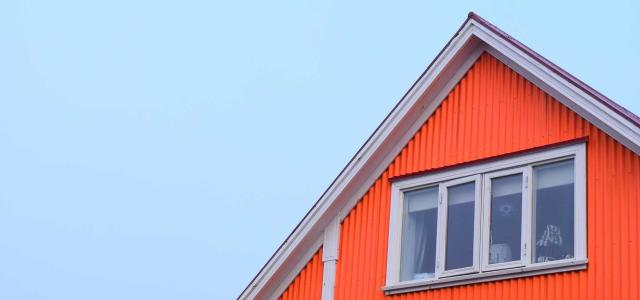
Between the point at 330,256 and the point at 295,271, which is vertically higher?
the point at 330,256

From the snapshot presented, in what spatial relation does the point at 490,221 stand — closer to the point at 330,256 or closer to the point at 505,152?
the point at 505,152

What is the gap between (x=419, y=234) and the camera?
1773 cm

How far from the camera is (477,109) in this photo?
1752 cm

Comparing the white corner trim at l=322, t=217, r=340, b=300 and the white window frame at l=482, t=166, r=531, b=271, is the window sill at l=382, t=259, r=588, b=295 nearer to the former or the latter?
the white window frame at l=482, t=166, r=531, b=271

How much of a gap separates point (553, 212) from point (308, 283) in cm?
434

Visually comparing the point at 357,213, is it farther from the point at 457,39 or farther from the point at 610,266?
the point at 610,266

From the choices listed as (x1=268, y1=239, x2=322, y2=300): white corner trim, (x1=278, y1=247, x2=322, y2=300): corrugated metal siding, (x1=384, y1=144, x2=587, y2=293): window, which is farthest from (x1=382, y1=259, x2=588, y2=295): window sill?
(x1=268, y1=239, x2=322, y2=300): white corner trim

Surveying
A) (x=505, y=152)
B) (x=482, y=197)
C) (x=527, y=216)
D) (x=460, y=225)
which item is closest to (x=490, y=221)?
(x=482, y=197)

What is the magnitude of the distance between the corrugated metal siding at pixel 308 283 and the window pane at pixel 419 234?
1512mm

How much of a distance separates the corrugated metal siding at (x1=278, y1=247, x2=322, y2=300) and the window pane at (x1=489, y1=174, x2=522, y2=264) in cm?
310

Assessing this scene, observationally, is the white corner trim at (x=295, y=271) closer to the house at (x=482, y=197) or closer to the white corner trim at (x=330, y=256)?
the house at (x=482, y=197)

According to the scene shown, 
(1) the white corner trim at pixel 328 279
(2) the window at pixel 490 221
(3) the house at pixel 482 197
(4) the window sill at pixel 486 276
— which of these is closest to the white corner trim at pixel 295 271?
(3) the house at pixel 482 197

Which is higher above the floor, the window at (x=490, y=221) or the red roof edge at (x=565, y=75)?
the red roof edge at (x=565, y=75)

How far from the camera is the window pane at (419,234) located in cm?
1739
